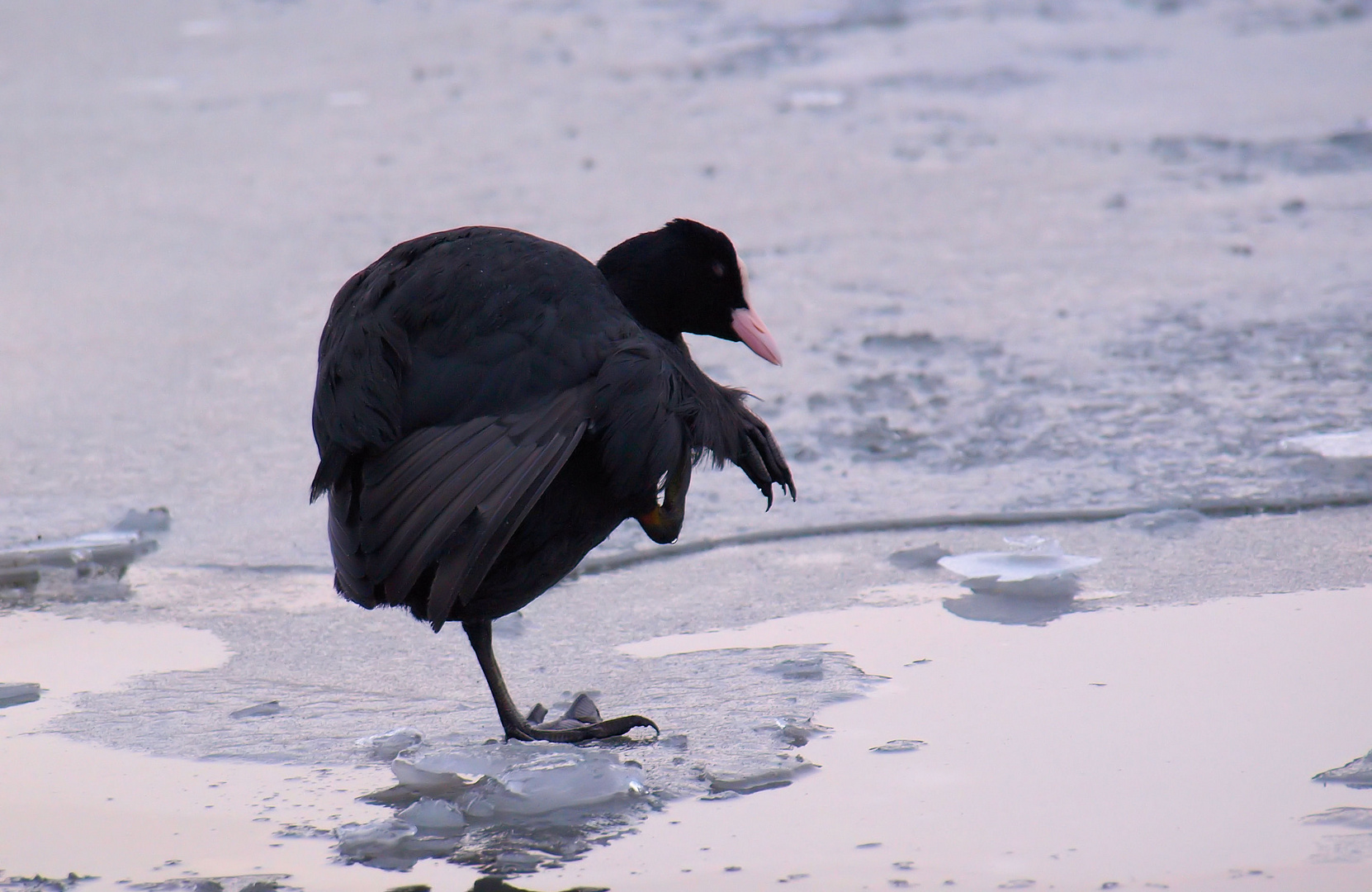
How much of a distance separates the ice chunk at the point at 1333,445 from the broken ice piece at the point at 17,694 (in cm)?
255

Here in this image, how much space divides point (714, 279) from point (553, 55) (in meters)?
7.36

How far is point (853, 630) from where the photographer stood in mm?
2869

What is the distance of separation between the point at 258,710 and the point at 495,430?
0.65 m

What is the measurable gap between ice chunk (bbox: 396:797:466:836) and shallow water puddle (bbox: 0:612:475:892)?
10 cm

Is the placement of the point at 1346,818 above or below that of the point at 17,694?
below

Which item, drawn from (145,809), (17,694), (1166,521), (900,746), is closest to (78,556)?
(17,694)

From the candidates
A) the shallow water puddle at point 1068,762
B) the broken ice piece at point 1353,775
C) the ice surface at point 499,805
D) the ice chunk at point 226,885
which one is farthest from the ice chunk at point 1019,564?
the ice chunk at point 226,885

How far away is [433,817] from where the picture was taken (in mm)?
2207

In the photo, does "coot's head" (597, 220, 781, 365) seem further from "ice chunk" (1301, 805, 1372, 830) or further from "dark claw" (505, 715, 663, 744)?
"ice chunk" (1301, 805, 1372, 830)

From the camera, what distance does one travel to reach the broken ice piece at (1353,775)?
214 centimetres

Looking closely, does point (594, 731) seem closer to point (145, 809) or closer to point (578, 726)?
point (578, 726)

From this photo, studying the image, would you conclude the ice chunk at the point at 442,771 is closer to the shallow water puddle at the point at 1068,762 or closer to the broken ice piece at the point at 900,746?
the shallow water puddle at the point at 1068,762

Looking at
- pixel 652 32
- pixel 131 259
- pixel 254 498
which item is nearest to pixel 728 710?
pixel 254 498

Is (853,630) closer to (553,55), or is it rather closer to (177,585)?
(177,585)
